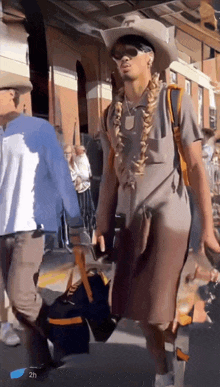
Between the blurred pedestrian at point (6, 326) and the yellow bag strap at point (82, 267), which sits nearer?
the yellow bag strap at point (82, 267)

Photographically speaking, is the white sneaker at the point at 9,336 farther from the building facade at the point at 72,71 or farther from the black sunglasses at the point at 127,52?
the black sunglasses at the point at 127,52

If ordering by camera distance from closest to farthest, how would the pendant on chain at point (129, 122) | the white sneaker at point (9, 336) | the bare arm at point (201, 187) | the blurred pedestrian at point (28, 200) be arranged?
the bare arm at point (201, 187)
the pendant on chain at point (129, 122)
the blurred pedestrian at point (28, 200)
the white sneaker at point (9, 336)

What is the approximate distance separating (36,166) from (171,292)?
106cm

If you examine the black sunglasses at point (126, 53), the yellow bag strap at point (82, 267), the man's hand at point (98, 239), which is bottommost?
the yellow bag strap at point (82, 267)

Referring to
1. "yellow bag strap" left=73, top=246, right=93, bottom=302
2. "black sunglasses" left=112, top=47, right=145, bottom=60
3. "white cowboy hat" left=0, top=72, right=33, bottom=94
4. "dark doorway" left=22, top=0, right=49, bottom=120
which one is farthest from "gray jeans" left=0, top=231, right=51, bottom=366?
"black sunglasses" left=112, top=47, right=145, bottom=60

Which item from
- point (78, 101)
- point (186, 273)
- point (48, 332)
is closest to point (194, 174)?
point (186, 273)

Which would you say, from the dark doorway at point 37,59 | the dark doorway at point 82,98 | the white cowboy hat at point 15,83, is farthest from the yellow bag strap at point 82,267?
the white cowboy hat at point 15,83

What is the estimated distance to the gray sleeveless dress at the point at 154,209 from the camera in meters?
2.12

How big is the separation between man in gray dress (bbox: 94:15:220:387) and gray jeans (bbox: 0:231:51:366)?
51cm

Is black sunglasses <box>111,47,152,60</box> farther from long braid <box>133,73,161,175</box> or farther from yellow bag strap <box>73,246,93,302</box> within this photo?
yellow bag strap <box>73,246,93,302</box>

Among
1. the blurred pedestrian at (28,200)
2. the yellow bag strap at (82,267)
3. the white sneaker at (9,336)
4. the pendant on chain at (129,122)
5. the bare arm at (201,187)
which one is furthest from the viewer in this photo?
the white sneaker at (9,336)

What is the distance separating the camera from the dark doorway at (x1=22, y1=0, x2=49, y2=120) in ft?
7.84

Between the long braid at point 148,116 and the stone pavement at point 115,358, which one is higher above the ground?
the long braid at point 148,116

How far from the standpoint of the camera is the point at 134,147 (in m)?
2.18
